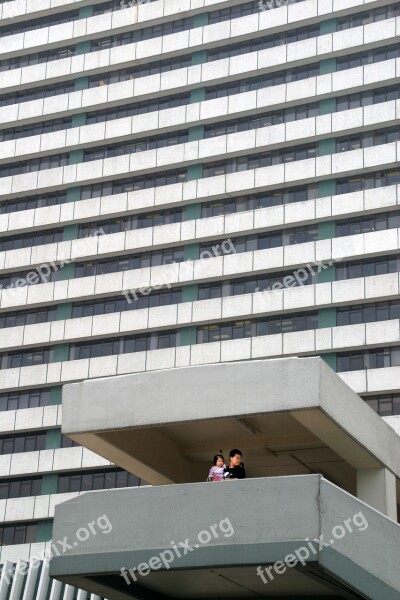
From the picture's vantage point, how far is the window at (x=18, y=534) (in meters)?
54.7

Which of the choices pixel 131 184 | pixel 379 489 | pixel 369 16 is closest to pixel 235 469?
pixel 379 489

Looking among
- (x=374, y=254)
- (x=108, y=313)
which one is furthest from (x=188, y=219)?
(x=374, y=254)

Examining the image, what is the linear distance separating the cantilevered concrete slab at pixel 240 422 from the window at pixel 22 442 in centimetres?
3194

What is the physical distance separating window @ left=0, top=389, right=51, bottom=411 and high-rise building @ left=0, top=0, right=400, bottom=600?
10 centimetres

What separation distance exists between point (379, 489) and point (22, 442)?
36.0m

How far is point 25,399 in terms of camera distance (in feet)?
190

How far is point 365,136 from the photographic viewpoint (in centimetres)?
5581

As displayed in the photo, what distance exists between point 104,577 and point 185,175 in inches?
1530

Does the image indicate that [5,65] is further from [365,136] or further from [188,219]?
[365,136]

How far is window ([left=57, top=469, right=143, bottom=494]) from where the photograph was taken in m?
54.1

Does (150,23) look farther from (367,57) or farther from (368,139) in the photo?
(368,139)

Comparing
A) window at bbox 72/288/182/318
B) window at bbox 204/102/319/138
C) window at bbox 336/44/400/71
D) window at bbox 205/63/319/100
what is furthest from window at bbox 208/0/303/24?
window at bbox 72/288/182/318

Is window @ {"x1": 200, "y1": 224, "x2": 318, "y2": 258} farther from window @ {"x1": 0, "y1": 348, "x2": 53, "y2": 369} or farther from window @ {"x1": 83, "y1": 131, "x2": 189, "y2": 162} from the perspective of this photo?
window @ {"x1": 0, "y1": 348, "x2": 53, "y2": 369}

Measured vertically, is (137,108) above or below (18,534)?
above
